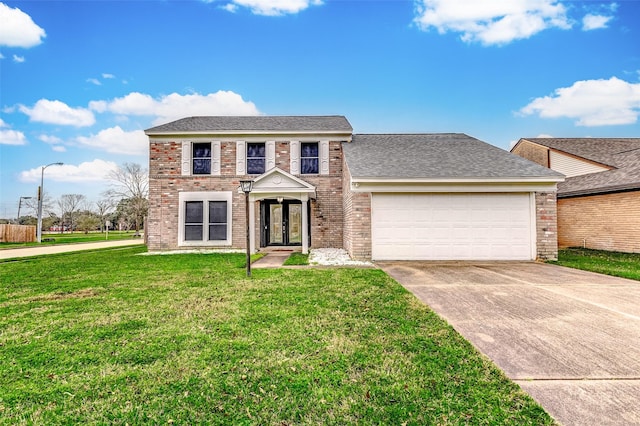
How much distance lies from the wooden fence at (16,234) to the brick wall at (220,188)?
17.7 metres

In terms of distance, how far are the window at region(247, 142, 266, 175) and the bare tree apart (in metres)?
55.4

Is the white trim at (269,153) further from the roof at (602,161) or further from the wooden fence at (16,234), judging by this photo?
the wooden fence at (16,234)

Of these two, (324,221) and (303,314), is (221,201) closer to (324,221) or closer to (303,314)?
(324,221)

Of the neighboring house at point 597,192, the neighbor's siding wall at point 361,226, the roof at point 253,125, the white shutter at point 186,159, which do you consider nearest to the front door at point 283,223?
the roof at point 253,125

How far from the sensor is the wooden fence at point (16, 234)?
2273cm

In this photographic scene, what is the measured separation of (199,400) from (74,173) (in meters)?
63.1

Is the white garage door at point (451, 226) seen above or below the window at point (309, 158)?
below

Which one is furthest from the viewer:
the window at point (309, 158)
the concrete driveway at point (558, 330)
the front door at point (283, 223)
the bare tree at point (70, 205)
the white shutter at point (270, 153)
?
the bare tree at point (70, 205)

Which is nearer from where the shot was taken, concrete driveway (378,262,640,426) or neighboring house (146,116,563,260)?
concrete driveway (378,262,640,426)

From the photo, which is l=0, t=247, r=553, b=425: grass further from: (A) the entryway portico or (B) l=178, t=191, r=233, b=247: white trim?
(B) l=178, t=191, r=233, b=247: white trim

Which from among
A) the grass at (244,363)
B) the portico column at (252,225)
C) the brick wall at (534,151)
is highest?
the brick wall at (534,151)

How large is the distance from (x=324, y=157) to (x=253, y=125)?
369 centimetres

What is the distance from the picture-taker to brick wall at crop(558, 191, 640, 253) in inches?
448

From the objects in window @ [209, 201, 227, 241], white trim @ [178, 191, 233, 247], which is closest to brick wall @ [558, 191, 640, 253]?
white trim @ [178, 191, 233, 247]
